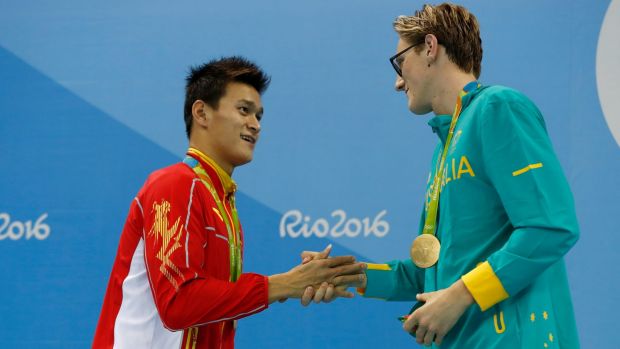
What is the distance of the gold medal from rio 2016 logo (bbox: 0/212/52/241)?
2016mm

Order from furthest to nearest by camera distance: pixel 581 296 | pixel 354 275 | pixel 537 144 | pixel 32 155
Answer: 1. pixel 32 155
2. pixel 581 296
3. pixel 354 275
4. pixel 537 144

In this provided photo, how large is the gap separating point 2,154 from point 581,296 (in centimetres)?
244

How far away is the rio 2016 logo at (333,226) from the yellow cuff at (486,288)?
1526 mm

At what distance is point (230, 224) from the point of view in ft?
6.86

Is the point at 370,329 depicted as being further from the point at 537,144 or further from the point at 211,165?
the point at 537,144

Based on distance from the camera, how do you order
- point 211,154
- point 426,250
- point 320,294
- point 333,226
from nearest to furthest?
point 426,250, point 320,294, point 211,154, point 333,226

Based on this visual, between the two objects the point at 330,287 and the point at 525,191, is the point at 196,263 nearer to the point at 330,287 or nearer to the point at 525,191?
the point at 330,287

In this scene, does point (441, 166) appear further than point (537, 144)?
Yes

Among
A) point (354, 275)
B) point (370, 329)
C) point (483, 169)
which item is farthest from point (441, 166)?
point (370, 329)

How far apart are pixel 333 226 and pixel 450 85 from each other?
1.30 meters

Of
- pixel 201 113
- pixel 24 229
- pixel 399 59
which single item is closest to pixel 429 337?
pixel 399 59

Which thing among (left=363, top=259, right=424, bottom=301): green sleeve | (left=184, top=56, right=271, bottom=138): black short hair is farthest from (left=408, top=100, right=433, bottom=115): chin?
(left=184, top=56, right=271, bottom=138): black short hair

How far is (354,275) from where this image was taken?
2150 millimetres

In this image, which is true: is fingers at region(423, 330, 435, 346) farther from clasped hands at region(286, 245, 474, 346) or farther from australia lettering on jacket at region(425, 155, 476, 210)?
australia lettering on jacket at region(425, 155, 476, 210)
